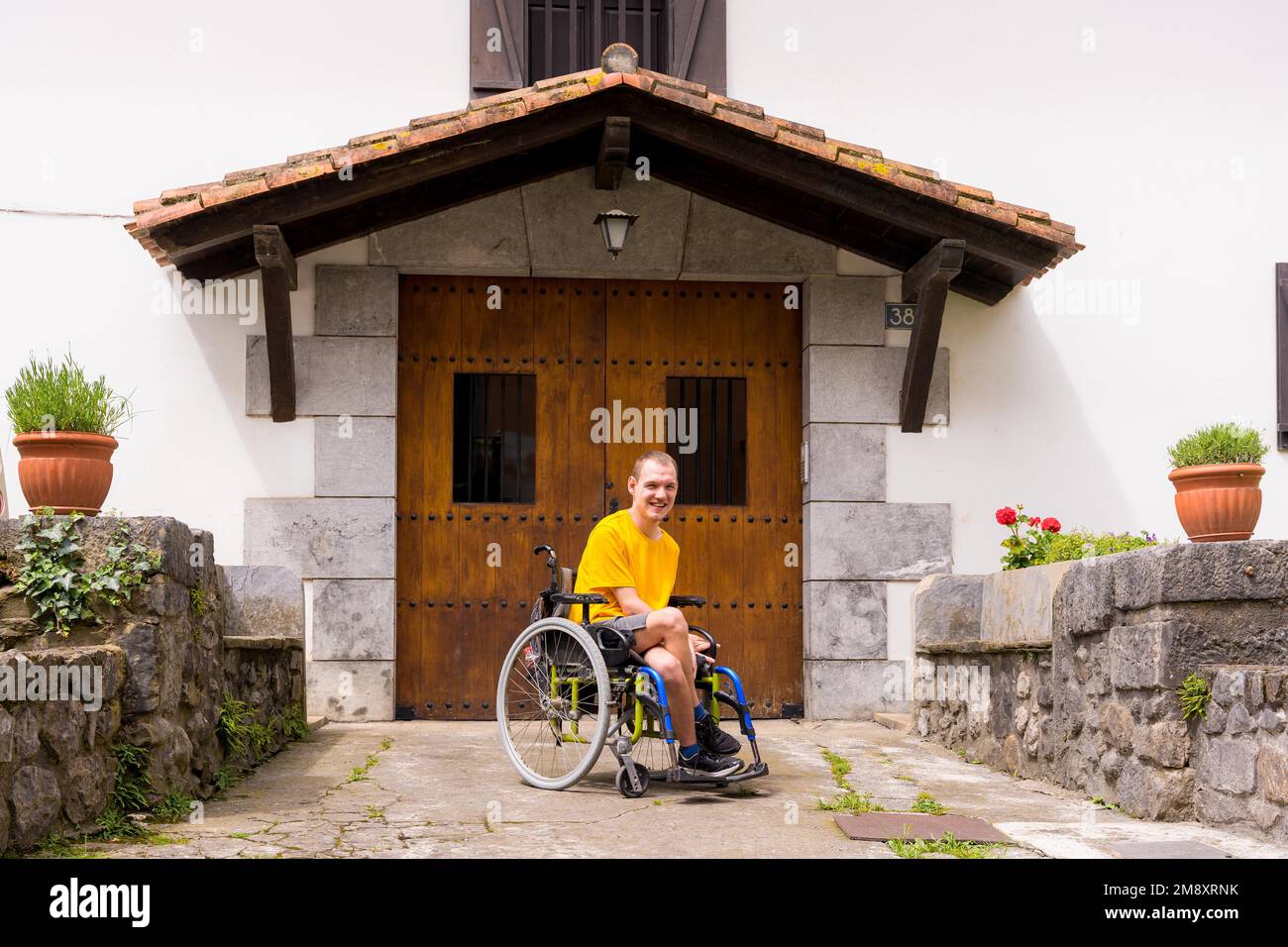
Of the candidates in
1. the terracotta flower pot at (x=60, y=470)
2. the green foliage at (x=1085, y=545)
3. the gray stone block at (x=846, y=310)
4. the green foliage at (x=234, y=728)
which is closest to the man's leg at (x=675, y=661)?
the green foliage at (x=234, y=728)

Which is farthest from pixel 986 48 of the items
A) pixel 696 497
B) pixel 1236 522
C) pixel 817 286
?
pixel 1236 522

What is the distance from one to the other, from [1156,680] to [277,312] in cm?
453

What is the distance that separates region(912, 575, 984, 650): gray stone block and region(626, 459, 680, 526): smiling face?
2471mm

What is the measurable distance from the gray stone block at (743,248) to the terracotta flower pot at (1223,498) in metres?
2.95

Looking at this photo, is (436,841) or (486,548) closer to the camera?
(436,841)

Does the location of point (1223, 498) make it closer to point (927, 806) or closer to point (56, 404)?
point (927, 806)

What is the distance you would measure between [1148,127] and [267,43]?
5003 mm

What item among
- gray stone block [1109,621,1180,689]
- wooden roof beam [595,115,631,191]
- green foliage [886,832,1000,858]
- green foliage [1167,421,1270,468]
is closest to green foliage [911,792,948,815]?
green foliage [886,832,1000,858]

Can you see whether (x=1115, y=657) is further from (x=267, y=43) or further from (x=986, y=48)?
(x=267, y=43)

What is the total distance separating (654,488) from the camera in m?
4.93

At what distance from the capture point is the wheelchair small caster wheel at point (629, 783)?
182 inches

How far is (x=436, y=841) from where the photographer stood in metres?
3.90

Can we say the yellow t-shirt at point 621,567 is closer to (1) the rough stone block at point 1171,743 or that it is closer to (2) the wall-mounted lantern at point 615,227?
(1) the rough stone block at point 1171,743

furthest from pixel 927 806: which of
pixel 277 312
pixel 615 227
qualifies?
pixel 277 312
